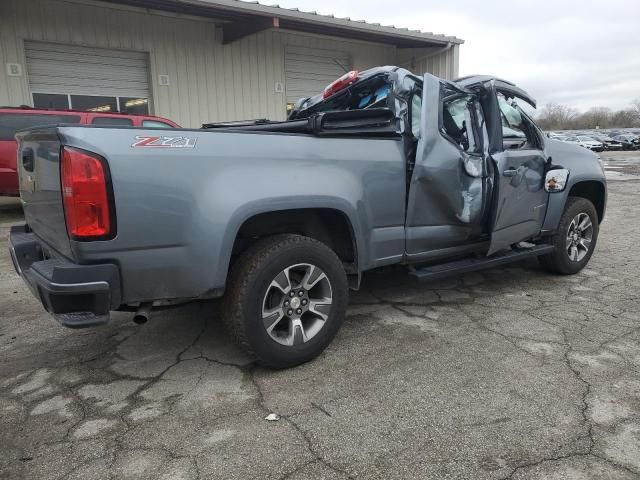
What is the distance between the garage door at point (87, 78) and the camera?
1134 cm

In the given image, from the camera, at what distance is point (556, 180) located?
468cm

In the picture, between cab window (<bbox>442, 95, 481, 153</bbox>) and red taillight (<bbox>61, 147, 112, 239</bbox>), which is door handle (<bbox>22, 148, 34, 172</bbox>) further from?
cab window (<bbox>442, 95, 481, 153</bbox>)

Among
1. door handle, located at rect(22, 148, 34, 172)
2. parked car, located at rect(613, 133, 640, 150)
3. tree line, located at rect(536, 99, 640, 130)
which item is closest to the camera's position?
door handle, located at rect(22, 148, 34, 172)

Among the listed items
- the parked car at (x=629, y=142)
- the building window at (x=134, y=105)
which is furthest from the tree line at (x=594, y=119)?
the building window at (x=134, y=105)

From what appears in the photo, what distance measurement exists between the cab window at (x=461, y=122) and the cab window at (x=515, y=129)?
40 centimetres

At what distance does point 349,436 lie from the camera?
2.45 meters

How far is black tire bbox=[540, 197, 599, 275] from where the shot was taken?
4.94m

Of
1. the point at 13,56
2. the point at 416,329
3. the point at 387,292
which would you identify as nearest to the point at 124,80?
the point at 13,56

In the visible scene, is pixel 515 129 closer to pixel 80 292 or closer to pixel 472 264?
pixel 472 264

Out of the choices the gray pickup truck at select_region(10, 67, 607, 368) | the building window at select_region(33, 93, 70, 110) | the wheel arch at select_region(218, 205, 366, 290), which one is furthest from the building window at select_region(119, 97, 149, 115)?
the wheel arch at select_region(218, 205, 366, 290)

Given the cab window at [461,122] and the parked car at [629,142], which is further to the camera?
the parked car at [629,142]

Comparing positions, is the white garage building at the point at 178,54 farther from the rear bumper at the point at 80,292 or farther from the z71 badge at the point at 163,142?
the rear bumper at the point at 80,292

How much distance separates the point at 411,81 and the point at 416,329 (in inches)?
76.1

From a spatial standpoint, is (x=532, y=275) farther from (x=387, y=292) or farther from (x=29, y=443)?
(x=29, y=443)
